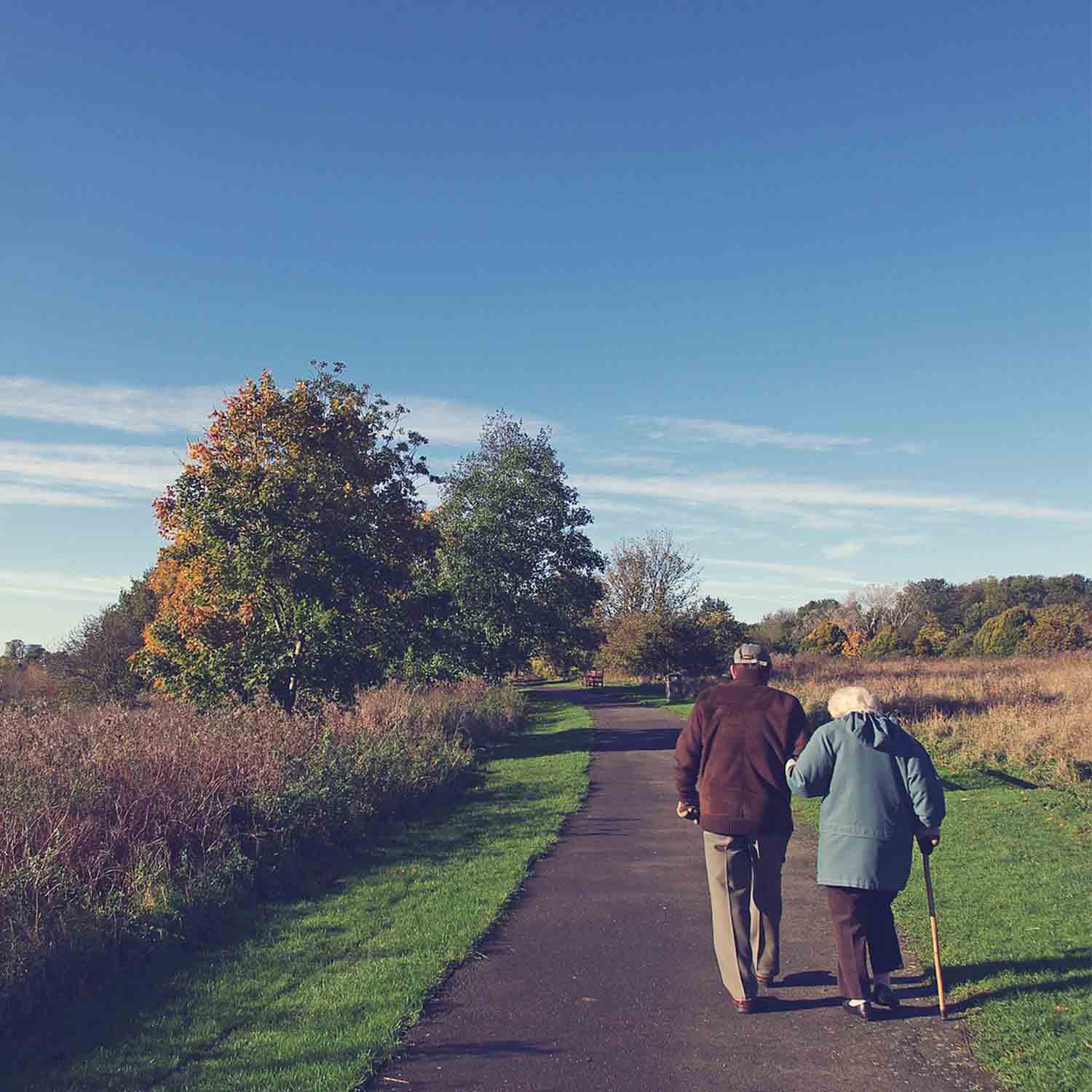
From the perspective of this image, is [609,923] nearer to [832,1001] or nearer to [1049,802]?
[832,1001]

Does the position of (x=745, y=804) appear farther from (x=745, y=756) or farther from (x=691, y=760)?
(x=691, y=760)

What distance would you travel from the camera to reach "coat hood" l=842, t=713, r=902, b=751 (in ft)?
18.2

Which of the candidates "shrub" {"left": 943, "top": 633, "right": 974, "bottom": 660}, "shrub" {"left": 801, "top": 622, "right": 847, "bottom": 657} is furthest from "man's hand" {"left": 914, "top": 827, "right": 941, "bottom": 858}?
"shrub" {"left": 801, "top": 622, "right": 847, "bottom": 657}

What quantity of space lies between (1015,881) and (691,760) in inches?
192

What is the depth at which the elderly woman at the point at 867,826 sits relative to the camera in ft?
17.9

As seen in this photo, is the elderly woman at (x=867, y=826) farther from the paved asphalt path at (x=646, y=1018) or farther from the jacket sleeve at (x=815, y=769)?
the paved asphalt path at (x=646, y=1018)

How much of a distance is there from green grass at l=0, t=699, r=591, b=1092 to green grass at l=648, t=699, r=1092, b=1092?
339 centimetres

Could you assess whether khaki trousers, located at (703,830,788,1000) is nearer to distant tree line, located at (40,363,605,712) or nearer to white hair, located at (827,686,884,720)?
white hair, located at (827,686,884,720)

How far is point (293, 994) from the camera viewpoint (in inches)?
235

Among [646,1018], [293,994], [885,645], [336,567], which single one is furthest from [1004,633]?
[293,994]

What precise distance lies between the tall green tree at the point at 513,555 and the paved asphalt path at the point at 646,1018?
23681 mm

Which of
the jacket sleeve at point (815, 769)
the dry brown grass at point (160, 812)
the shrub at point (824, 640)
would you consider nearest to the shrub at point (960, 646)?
the shrub at point (824, 640)

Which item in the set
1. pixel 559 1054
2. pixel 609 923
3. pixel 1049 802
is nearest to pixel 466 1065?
pixel 559 1054

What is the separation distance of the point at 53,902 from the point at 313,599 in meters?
13.3
